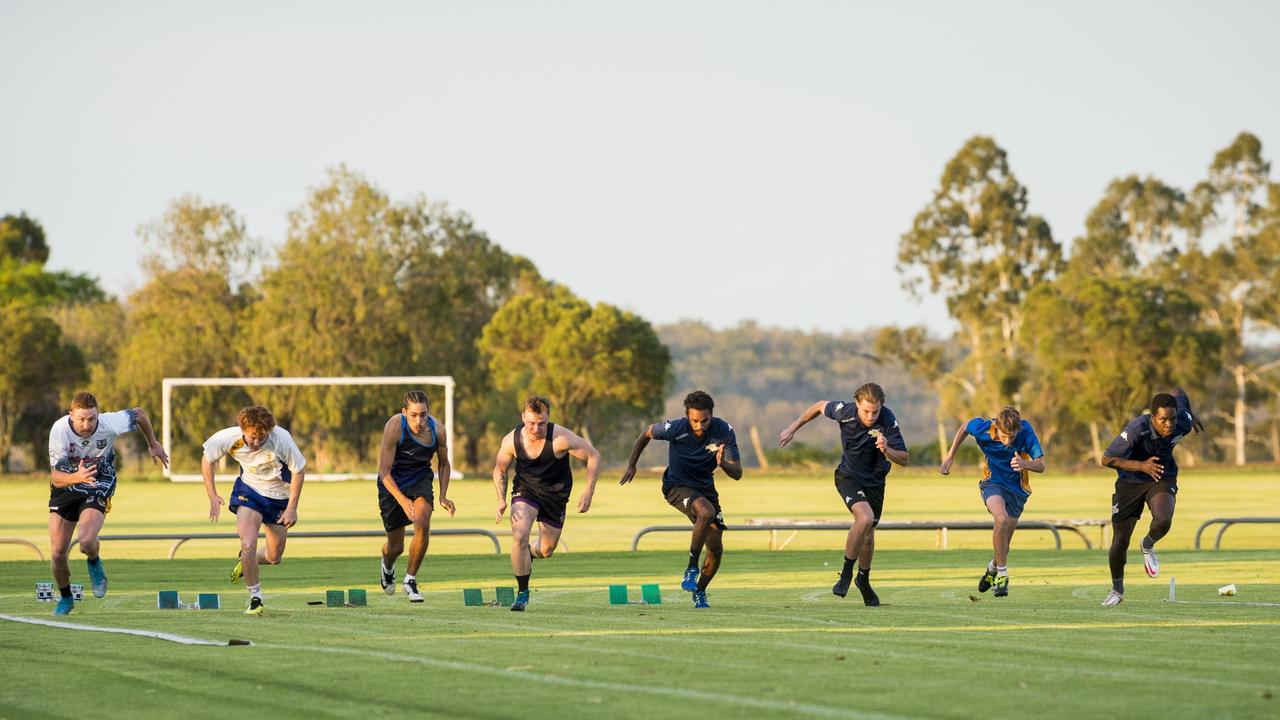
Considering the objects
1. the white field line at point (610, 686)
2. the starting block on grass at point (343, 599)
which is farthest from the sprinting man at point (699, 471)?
the white field line at point (610, 686)

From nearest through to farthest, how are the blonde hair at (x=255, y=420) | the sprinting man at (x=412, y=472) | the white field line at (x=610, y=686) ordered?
the white field line at (x=610, y=686) → the blonde hair at (x=255, y=420) → the sprinting man at (x=412, y=472)

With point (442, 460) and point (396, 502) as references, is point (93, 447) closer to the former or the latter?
point (396, 502)

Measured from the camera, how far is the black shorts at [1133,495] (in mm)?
16031

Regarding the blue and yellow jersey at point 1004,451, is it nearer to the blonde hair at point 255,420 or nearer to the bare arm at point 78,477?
the blonde hair at point 255,420

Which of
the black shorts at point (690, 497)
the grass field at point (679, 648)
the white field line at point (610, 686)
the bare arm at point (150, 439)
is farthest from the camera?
the black shorts at point (690, 497)

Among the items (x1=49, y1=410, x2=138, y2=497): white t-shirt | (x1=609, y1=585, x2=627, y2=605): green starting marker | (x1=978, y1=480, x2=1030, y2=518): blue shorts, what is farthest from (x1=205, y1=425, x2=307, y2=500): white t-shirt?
(x1=978, y1=480, x2=1030, y2=518): blue shorts

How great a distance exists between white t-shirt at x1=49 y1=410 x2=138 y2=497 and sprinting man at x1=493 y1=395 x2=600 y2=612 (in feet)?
11.0

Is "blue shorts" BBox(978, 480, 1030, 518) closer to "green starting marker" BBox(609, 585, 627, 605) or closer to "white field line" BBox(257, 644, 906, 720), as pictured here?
"green starting marker" BBox(609, 585, 627, 605)

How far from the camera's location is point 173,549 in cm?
2612

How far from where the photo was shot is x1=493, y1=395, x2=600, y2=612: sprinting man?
15.3 meters

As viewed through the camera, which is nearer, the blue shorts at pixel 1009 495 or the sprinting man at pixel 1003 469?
the sprinting man at pixel 1003 469

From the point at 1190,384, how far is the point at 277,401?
40028mm

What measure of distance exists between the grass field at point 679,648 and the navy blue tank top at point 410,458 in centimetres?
115

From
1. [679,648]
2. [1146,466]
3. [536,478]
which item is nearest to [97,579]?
[536,478]
